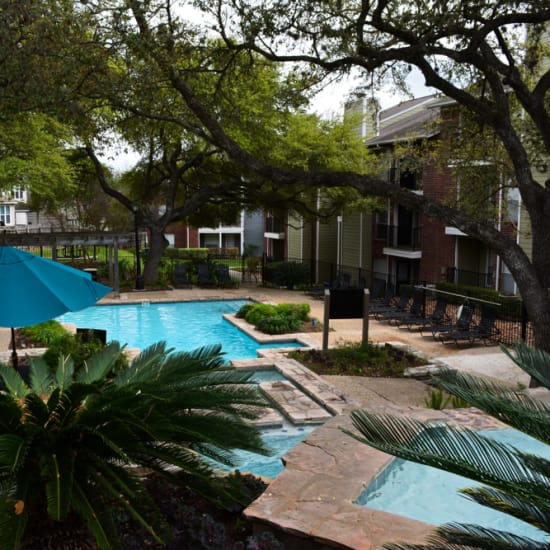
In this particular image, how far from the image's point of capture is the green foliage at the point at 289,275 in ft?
96.3

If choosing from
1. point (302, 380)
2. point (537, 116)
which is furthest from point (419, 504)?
point (537, 116)

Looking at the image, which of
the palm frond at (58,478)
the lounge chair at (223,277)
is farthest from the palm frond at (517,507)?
the lounge chair at (223,277)

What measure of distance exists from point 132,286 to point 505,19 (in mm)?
20529

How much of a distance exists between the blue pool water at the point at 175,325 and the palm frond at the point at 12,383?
10.3 meters

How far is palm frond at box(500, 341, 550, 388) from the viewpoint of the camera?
156 inches

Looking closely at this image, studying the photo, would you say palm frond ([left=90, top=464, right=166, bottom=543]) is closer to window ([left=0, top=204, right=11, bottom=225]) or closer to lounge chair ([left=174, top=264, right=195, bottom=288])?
lounge chair ([left=174, top=264, right=195, bottom=288])

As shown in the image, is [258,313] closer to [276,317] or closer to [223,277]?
[276,317]

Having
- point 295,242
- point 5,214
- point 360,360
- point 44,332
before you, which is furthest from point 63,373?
point 5,214

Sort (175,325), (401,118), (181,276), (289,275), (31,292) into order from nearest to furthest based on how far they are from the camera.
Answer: (31,292), (175,325), (181,276), (289,275), (401,118)

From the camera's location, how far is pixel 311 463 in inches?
236

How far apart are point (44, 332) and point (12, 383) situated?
1020cm

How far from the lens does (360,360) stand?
520 inches

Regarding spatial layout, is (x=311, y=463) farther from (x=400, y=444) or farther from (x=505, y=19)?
(x=505, y=19)

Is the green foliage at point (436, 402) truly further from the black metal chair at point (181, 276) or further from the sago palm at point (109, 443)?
the black metal chair at point (181, 276)
